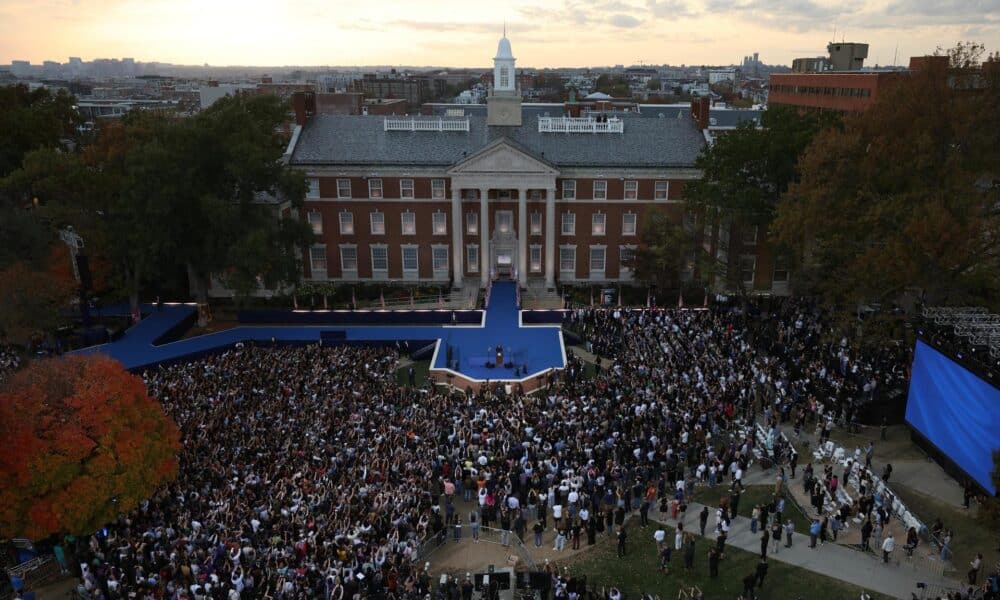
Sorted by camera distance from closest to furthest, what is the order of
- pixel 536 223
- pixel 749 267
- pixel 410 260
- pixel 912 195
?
pixel 912 195 → pixel 749 267 → pixel 536 223 → pixel 410 260

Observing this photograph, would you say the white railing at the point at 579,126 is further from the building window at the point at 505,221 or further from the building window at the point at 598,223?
the building window at the point at 505,221

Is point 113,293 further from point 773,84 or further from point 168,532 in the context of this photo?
point 773,84

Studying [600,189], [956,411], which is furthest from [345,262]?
[956,411]

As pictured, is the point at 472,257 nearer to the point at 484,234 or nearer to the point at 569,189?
the point at 484,234

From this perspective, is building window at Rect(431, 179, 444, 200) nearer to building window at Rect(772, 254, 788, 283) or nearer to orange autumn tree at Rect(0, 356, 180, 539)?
building window at Rect(772, 254, 788, 283)

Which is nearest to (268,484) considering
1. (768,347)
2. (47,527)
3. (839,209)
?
(47,527)
